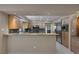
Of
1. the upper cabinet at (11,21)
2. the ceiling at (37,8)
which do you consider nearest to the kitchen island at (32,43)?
the upper cabinet at (11,21)

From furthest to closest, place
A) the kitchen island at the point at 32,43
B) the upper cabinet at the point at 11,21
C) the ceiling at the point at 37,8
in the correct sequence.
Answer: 1. the upper cabinet at the point at 11,21
2. the kitchen island at the point at 32,43
3. the ceiling at the point at 37,8

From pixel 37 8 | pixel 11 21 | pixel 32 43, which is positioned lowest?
pixel 32 43

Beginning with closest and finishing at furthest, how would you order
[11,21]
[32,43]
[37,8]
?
[37,8] → [32,43] → [11,21]

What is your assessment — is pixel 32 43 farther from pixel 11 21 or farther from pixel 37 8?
pixel 37 8

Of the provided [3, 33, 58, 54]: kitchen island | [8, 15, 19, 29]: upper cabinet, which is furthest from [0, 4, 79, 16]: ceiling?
[8, 15, 19, 29]: upper cabinet

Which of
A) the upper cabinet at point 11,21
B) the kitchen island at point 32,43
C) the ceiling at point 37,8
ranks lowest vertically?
the kitchen island at point 32,43

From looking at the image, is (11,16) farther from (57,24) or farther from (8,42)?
(57,24)

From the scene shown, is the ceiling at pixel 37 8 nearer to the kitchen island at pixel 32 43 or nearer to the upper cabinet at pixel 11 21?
the kitchen island at pixel 32 43

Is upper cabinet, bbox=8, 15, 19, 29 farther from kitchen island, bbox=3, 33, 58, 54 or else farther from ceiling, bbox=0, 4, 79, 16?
ceiling, bbox=0, 4, 79, 16

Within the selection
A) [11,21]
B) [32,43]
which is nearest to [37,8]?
[32,43]

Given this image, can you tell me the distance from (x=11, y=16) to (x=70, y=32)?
3047 millimetres

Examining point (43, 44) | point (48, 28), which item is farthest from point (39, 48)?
point (48, 28)

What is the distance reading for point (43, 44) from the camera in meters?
6.39
